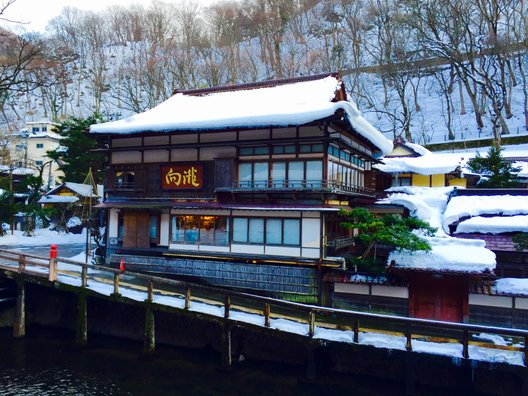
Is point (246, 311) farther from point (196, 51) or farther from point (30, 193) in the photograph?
point (196, 51)

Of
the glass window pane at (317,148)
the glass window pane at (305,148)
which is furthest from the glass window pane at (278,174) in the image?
the glass window pane at (317,148)

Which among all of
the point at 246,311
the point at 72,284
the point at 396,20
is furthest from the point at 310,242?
the point at 396,20

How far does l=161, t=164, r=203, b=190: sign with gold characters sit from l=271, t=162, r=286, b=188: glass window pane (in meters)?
3.85

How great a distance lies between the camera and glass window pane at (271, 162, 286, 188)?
1898 centimetres

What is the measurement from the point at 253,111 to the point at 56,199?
3160 cm

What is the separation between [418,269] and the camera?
15938 millimetres

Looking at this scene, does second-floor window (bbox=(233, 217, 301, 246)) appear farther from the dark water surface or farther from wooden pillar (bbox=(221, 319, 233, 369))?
the dark water surface

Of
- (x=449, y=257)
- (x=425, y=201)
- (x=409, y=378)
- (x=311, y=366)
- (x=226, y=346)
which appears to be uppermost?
(x=425, y=201)

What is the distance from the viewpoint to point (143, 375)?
1475cm

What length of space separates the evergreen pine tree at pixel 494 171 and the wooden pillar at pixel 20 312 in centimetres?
3044

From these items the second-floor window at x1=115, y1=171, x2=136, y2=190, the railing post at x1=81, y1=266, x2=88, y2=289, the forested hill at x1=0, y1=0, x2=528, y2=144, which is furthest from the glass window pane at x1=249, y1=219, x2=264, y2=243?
the forested hill at x1=0, y1=0, x2=528, y2=144

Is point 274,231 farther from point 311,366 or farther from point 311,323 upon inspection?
point 311,366

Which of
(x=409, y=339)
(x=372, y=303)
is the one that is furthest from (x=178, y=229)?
(x=409, y=339)

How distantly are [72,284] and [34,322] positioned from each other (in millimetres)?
4881
